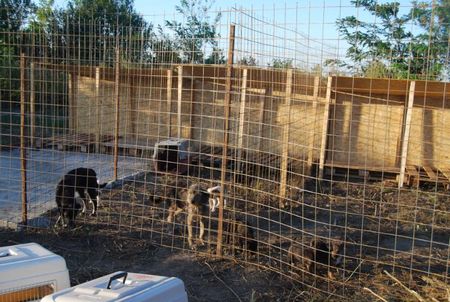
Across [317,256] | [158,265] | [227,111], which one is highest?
[227,111]

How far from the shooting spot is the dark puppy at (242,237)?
6.20 m

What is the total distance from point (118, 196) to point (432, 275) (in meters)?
6.05

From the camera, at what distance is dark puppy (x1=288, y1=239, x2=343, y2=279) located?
5629 mm

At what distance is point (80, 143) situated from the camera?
13570 millimetres

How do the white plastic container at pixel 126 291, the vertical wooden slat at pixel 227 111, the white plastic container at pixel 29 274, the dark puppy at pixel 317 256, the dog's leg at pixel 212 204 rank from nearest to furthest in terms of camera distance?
the white plastic container at pixel 126 291
the white plastic container at pixel 29 274
the dark puppy at pixel 317 256
the vertical wooden slat at pixel 227 111
the dog's leg at pixel 212 204

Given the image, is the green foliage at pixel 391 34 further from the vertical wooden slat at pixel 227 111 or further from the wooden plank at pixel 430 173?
the wooden plank at pixel 430 173

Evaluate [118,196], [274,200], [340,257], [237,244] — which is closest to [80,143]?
[118,196]

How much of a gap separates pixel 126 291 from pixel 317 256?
3.31 meters

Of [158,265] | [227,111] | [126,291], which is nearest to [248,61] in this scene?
[227,111]

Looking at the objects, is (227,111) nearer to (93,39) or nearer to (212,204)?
(212,204)

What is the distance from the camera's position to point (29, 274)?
3.74m

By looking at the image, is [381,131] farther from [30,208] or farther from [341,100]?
[30,208]

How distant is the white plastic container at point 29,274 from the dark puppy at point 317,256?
2.87m

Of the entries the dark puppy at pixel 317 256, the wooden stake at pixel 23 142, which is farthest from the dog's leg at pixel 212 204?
the wooden stake at pixel 23 142
